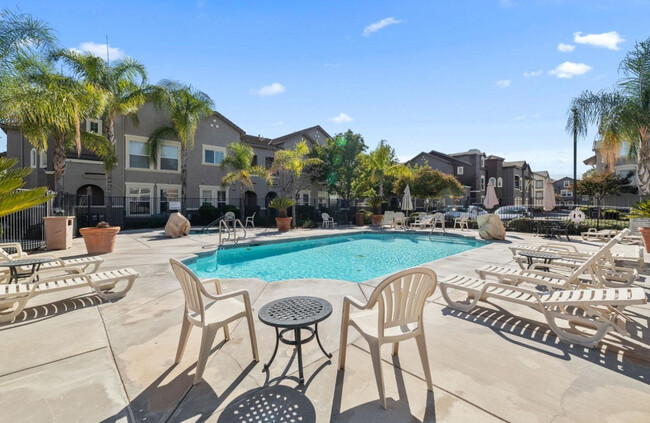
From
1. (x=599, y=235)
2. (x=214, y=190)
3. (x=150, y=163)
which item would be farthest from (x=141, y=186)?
(x=599, y=235)

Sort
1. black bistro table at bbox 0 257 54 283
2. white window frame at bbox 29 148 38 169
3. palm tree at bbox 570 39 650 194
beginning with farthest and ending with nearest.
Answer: white window frame at bbox 29 148 38 169 → palm tree at bbox 570 39 650 194 → black bistro table at bbox 0 257 54 283

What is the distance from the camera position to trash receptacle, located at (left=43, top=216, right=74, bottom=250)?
8.38 meters

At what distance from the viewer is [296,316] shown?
239 centimetres

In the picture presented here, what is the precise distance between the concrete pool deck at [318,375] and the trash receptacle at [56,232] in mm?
6171

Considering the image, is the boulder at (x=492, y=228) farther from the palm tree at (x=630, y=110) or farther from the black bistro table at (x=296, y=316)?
the black bistro table at (x=296, y=316)

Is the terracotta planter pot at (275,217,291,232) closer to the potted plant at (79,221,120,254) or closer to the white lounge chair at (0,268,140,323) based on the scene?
the potted plant at (79,221,120,254)

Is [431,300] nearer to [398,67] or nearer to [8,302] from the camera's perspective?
[8,302]

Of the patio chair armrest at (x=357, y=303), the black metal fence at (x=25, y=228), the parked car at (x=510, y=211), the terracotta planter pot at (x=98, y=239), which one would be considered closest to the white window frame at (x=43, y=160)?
the black metal fence at (x=25, y=228)

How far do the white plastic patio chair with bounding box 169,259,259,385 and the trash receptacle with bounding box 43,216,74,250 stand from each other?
8.63 m

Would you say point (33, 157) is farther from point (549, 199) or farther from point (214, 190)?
point (549, 199)

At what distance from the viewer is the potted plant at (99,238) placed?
7.95 m

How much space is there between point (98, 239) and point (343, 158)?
57.1 feet

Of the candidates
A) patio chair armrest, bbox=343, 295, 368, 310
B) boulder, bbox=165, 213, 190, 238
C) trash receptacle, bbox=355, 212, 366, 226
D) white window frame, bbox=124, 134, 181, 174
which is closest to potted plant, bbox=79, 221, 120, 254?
boulder, bbox=165, 213, 190, 238

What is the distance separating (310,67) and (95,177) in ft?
47.2
